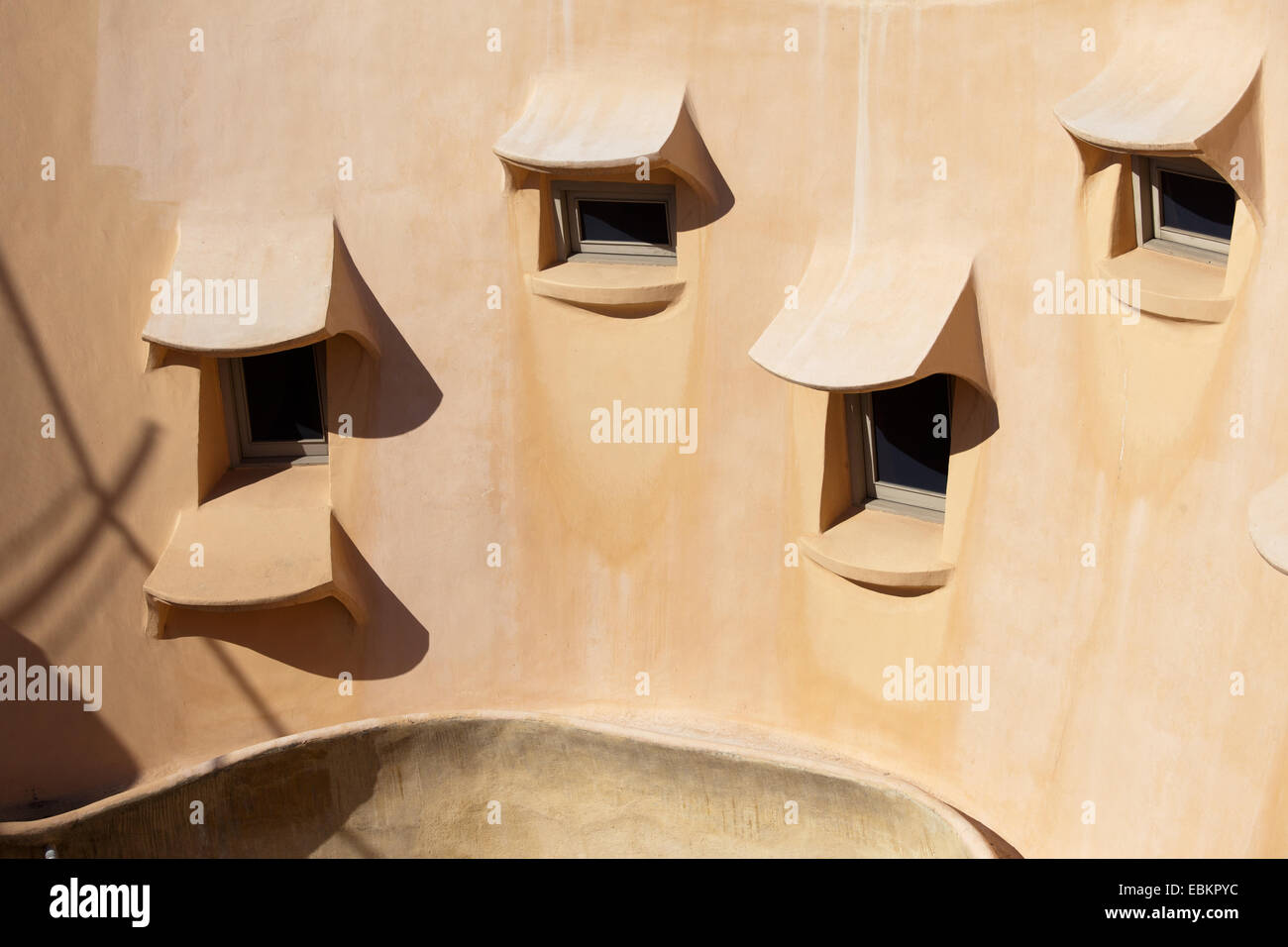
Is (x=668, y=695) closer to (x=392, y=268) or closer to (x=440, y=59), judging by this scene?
(x=392, y=268)

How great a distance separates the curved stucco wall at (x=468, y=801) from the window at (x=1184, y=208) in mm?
3623

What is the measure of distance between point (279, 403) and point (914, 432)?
14.4 ft

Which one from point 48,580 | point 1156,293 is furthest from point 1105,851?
point 48,580

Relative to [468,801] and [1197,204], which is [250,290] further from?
[1197,204]

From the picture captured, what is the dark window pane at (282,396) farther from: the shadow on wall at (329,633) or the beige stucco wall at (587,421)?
the shadow on wall at (329,633)

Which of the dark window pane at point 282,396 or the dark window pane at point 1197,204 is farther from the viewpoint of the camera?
the dark window pane at point 282,396

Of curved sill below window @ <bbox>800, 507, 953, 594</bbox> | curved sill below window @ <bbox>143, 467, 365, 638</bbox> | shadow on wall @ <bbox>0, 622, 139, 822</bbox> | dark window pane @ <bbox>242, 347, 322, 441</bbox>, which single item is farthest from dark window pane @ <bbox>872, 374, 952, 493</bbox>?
shadow on wall @ <bbox>0, 622, 139, 822</bbox>

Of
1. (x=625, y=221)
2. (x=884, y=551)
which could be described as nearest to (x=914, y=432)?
(x=884, y=551)

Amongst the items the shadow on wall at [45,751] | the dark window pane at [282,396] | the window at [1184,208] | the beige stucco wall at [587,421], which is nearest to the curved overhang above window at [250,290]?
the beige stucco wall at [587,421]

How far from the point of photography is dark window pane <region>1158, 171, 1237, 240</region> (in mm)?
7504

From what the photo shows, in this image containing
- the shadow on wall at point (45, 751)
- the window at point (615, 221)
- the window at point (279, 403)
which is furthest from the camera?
the shadow on wall at point (45, 751)

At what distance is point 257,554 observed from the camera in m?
9.98

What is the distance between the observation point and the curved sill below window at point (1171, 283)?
23.9 feet

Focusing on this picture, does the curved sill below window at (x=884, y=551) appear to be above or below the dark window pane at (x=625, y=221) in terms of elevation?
below
